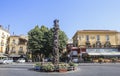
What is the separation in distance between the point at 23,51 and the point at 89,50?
25.7 metres

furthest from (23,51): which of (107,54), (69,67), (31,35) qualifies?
(69,67)

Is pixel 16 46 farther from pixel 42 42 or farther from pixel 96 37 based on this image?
pixel 96 37

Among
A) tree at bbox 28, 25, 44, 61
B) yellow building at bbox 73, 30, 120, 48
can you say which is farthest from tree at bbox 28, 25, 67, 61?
yellow building at bbox 73, 30, 120, 48

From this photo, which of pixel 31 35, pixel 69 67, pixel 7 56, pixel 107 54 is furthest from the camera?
pixel 7 56

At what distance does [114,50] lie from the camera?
67438mm

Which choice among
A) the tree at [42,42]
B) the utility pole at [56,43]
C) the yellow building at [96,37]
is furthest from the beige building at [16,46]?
the utility pole at [56,43]

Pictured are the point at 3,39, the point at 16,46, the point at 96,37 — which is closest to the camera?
the point at 96,37

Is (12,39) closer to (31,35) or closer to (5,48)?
(5,48)

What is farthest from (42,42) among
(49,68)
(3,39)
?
(49,68)

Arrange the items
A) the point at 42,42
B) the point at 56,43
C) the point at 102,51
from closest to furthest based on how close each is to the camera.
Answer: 1. the point at 56,43
2. the point at 102,51
3. the point at 42,42

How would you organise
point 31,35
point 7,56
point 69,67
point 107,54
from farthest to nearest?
point 7,56 → point 31,35 → point 107,54 → point 69,67

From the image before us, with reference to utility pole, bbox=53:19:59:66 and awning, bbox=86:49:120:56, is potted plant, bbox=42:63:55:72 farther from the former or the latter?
awning, bbox=86:49:120:56

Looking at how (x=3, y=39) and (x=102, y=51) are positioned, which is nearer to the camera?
(x=102, y=51)

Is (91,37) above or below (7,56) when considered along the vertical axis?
above
